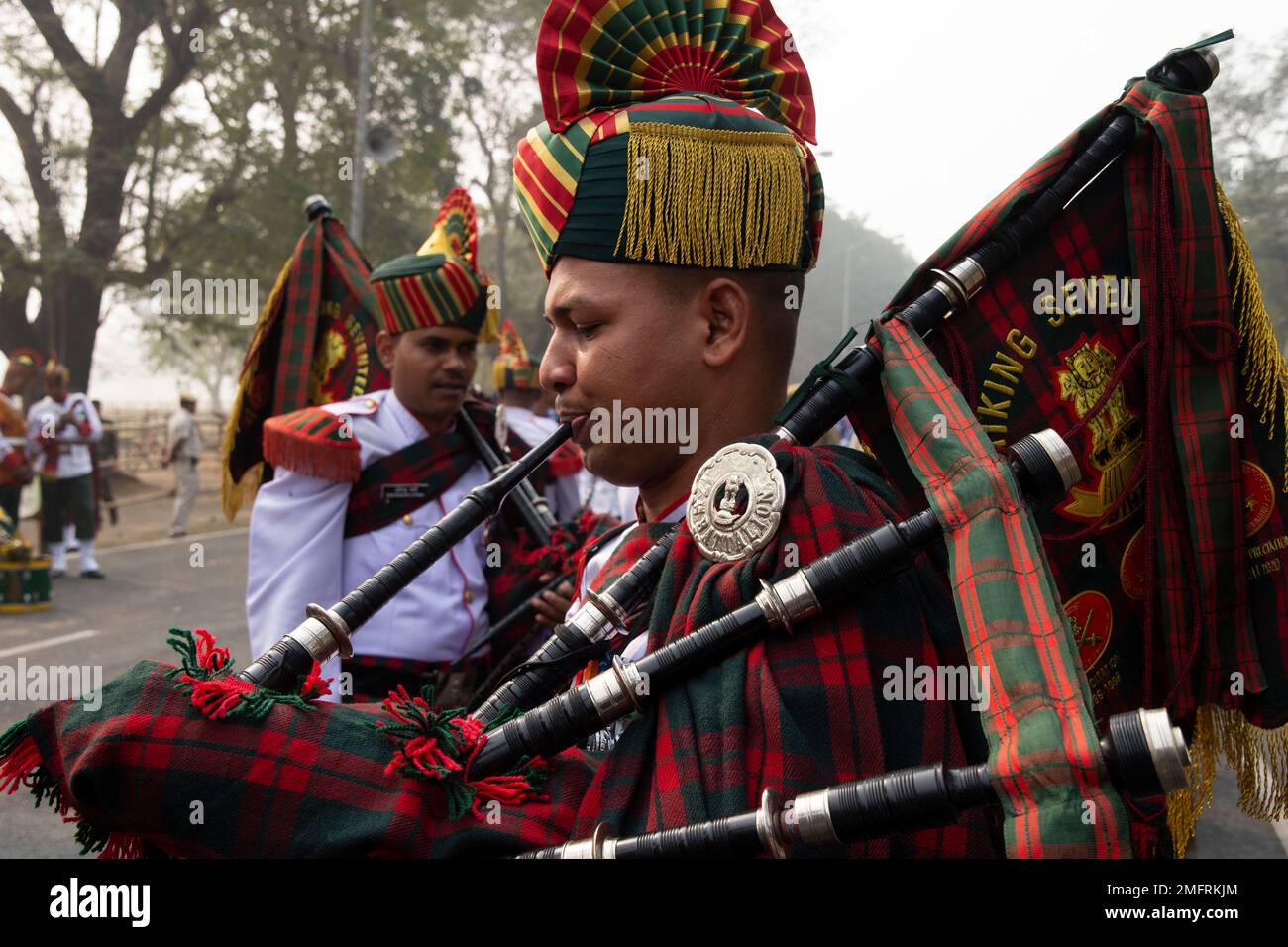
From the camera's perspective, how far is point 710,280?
1.85m

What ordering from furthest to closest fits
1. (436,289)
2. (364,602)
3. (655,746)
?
1. (436,289)
2. (364,602)
3. (655,746)

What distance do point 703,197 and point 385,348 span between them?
9.47ft

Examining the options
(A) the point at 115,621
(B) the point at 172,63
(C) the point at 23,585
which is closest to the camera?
(A) the point at 115,621

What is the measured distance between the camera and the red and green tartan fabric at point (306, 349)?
449 centimetres

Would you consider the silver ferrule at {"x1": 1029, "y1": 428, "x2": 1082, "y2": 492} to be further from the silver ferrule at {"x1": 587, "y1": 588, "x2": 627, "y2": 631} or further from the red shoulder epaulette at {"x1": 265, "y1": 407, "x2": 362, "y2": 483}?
the red shoulder epaulette at {"x1": 265, "y1": 407, "x2": 362, "y2": 483}

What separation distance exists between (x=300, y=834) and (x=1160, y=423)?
1.56 metres

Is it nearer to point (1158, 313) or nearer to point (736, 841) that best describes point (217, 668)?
point (736, 841)

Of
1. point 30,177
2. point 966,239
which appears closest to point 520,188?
point 966,239

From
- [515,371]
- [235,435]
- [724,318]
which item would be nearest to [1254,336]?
[724,318]

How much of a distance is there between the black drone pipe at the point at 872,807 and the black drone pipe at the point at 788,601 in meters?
0.23

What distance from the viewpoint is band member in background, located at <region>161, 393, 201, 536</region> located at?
15.3 m

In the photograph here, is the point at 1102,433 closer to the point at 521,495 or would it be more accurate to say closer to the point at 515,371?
the point at 521,495

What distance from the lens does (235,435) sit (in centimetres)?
452

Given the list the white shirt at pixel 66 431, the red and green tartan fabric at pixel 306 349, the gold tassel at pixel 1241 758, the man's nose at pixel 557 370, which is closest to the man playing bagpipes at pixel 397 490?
the red and green tartan fabric at pixel 306 349
